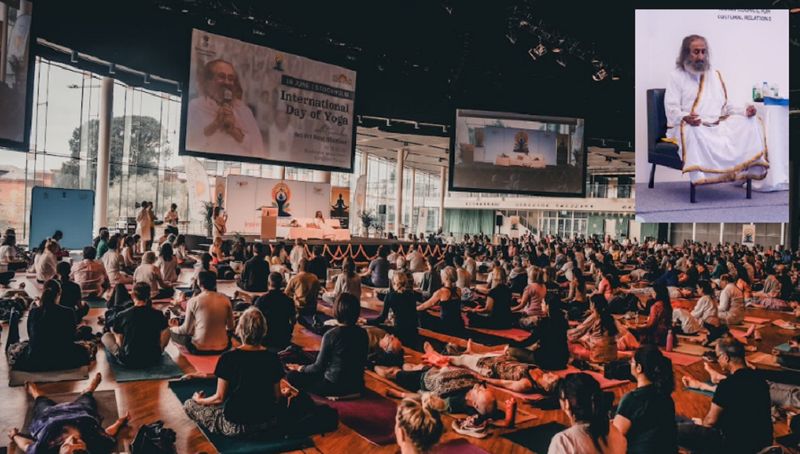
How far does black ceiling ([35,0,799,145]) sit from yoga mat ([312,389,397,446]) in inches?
339

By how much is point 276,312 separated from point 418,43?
9.86 m

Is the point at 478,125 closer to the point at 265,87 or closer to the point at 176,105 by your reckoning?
the point at 265,87

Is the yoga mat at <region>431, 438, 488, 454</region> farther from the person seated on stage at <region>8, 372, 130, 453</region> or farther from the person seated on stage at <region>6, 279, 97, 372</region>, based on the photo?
the person seated on stage at <region>6, 279, 97, 372</region>

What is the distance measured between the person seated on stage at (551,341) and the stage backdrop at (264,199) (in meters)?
14.4

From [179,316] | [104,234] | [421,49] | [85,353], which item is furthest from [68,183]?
[85,353]

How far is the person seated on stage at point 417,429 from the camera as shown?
2186mm

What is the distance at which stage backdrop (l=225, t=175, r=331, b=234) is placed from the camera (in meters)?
18.2

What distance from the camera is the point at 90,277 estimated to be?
8430mm

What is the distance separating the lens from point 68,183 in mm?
19031

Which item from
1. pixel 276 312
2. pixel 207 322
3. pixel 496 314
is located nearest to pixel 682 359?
pixel 496 314

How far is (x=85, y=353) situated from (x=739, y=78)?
289 inches

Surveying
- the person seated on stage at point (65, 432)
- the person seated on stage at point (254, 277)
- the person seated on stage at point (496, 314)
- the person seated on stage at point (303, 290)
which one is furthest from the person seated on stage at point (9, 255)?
the person seated on stage at point (496, 314)

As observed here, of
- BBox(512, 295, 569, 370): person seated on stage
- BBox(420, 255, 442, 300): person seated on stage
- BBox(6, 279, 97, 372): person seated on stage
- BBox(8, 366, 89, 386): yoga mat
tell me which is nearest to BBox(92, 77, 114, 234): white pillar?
BBox(420, 255, 442, 300): person seated on stage

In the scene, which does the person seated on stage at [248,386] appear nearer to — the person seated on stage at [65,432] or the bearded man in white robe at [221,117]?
the person seated on stage at [65,432]
